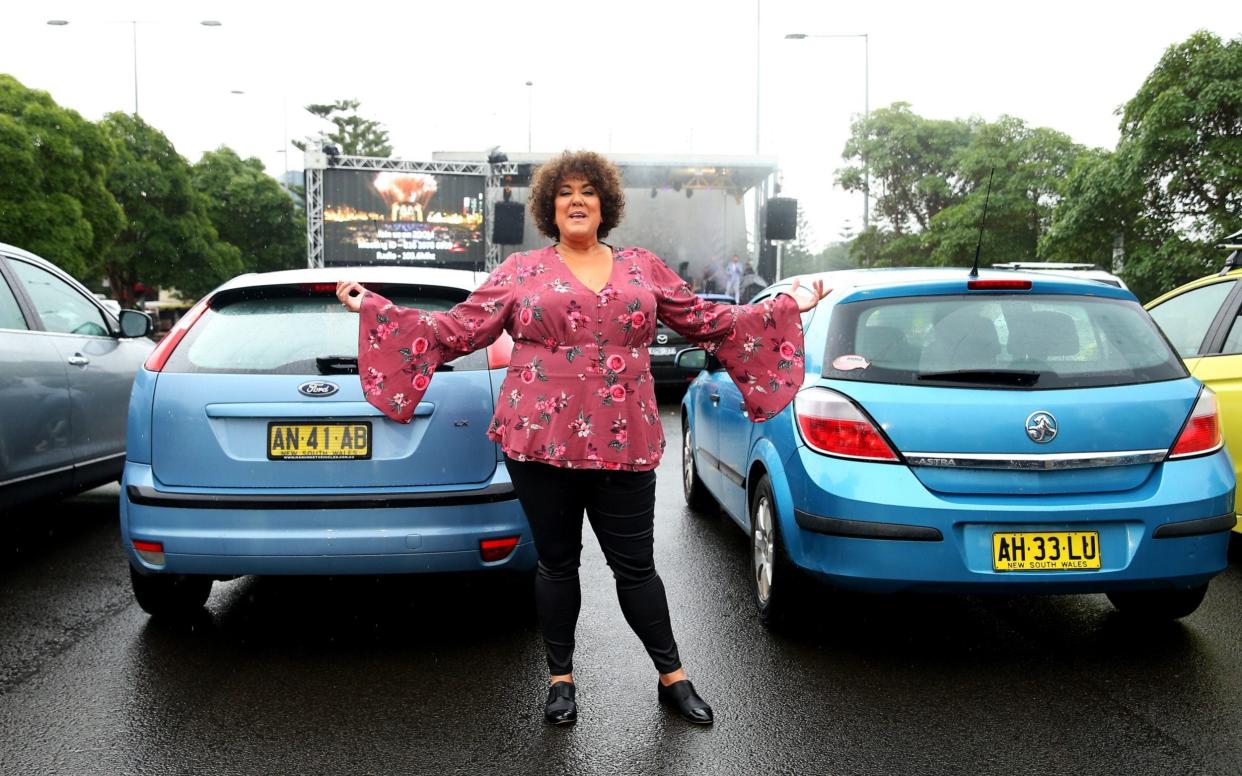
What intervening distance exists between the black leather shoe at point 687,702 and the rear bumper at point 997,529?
68 cm

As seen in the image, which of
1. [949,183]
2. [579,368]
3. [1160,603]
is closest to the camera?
[579,368]

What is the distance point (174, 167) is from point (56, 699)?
46.9 metres

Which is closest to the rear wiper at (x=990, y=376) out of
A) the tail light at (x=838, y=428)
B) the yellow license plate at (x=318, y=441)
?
the tail light at (x=838, y=428)

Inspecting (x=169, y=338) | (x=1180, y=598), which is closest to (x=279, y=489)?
(x=169, y=338)

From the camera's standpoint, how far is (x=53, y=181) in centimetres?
3456

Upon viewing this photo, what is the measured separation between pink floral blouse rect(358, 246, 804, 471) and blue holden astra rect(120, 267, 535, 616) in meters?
0.48

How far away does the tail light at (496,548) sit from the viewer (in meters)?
3.97

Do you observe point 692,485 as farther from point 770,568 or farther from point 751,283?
point 751,283

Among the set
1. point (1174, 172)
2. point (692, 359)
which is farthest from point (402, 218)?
point (692, 359)

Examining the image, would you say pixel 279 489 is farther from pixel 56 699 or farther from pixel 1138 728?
pixel 1138 728

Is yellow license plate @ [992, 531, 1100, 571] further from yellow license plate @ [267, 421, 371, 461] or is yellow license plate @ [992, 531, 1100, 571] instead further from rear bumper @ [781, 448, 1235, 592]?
yellow license plate @ [267, 421, 371, 461]

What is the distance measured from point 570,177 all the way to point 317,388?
3.81 ft

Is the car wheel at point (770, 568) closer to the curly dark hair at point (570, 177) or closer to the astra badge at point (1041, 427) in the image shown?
the astra badge at point (1041, 427)

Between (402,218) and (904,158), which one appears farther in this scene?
(904,158)
